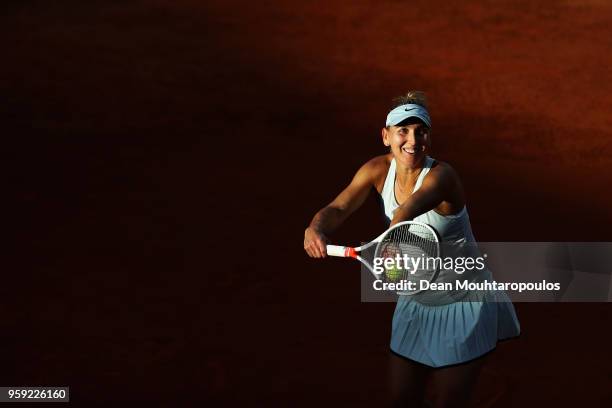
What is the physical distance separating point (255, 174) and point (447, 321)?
17.4 feet

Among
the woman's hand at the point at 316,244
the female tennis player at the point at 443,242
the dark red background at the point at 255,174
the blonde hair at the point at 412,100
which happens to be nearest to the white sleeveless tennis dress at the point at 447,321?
the female tennis player at the point at 443,242

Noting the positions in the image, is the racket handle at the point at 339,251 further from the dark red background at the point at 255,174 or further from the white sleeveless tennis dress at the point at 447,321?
the dark red background at the point at 255,174

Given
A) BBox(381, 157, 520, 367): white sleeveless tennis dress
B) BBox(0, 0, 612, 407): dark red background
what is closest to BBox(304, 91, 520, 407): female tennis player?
BBox(381, 157, 520, 367): white sleeveless tennis dress

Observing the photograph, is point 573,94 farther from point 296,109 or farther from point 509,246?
point 509,246

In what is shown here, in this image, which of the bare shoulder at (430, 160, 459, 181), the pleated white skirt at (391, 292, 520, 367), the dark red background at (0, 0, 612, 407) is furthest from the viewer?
the dark red background at (0, 0, 612, 407)

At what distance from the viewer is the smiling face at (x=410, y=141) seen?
4.09 m

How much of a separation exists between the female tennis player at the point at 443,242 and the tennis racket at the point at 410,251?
61 millimetres

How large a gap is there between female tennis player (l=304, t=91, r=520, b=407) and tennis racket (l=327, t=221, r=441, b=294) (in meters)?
0.06

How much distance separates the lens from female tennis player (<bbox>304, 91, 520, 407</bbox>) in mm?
4071

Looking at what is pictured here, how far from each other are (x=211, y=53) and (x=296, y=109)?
7.20 feet

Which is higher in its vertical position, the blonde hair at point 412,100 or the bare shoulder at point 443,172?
the blonde hair at point 412,100

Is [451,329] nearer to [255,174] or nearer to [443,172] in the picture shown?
[443,172]

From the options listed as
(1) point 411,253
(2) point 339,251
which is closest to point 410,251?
(1) point 411,253

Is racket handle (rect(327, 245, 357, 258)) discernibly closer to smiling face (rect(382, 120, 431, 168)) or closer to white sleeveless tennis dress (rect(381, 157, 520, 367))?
white sleeveless tennis dress (rect(381, 157, 520, 367))
